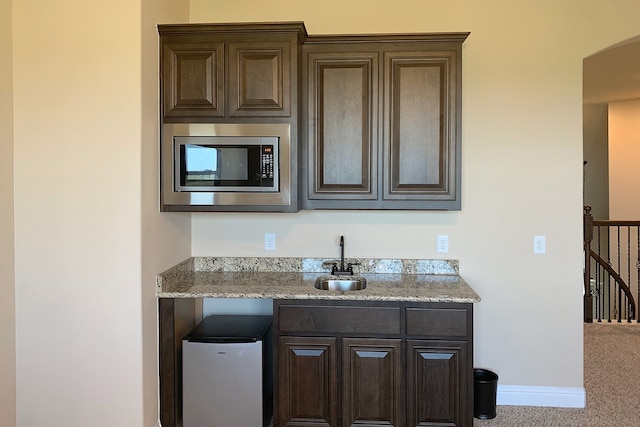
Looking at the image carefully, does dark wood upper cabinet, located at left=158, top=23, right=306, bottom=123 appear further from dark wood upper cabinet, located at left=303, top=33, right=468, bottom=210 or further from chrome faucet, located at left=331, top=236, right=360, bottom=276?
chrome faucet, located at left=331, top=236, right=360, bottom=276

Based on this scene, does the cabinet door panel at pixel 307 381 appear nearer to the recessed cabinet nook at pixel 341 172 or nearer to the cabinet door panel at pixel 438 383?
the recessed cabinet nook at pixel 341 172

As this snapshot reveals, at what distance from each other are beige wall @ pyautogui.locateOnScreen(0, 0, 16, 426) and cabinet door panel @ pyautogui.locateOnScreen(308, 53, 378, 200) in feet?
5.08

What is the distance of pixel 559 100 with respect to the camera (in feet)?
9.96

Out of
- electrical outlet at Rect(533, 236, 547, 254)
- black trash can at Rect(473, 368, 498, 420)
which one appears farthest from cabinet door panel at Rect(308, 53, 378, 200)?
black trash can at Rect(473, 368, 498, 420)

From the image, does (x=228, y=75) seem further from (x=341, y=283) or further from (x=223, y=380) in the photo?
(x=223, y=380)

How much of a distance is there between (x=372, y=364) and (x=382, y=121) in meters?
1.38

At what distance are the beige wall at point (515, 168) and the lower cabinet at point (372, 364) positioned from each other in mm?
701

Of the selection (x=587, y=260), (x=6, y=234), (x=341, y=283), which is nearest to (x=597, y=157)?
(x=587, y=260)

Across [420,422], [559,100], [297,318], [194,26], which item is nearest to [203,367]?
[297,318]

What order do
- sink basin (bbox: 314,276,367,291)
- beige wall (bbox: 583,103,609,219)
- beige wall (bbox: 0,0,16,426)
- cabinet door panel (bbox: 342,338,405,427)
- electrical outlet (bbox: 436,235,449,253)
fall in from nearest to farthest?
beige wall (bbox: 0,0,16,426) → cabinet door panel (bbox: 342,338,405,427) → sink basin (bbox: 314,276,367,291) → electrical outlet (bbox: 436,235,449,253) → beige wall (bbox: 583,103,609,219)

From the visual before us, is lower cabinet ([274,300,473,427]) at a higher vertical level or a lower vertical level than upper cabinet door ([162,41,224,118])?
lower

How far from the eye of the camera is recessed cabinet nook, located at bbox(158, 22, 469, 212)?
8.82ft

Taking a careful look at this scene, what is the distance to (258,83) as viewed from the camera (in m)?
2.70

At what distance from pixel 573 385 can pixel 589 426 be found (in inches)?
12.1
